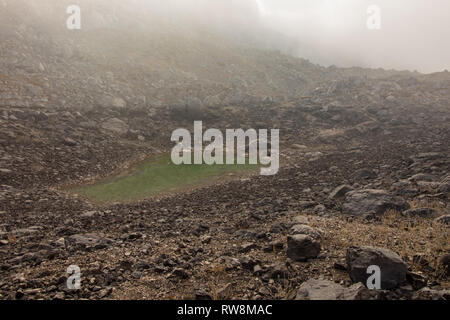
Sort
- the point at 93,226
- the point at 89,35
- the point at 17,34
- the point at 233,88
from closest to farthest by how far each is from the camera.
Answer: the point at 93,226, the point at 17,34, the point at 89,35, the point at 233,88

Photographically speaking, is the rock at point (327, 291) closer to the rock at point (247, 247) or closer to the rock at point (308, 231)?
the rock at point (308, 231)

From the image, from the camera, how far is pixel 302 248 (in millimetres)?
8227

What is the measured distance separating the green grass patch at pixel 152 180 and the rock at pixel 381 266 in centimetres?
1293

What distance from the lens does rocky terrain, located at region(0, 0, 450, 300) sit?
7305 millimetres

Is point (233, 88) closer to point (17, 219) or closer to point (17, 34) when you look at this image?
point (17, 34)

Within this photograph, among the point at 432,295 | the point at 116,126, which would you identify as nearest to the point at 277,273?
the point at 432,295

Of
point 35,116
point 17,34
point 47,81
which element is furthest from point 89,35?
point 35,116

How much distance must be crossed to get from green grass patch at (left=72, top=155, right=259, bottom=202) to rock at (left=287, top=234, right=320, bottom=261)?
1103 cm

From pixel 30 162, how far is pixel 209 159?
12.3m

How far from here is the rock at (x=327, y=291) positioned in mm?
5918

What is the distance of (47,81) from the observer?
102 feet

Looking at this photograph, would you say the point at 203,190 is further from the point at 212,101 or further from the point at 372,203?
the point at 212,101

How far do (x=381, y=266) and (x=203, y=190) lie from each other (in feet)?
40.5

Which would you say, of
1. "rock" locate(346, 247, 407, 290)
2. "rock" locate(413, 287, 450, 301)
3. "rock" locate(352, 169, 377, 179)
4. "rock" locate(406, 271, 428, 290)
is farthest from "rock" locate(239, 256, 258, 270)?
"rock" locate(352, 169, 377, 179)
